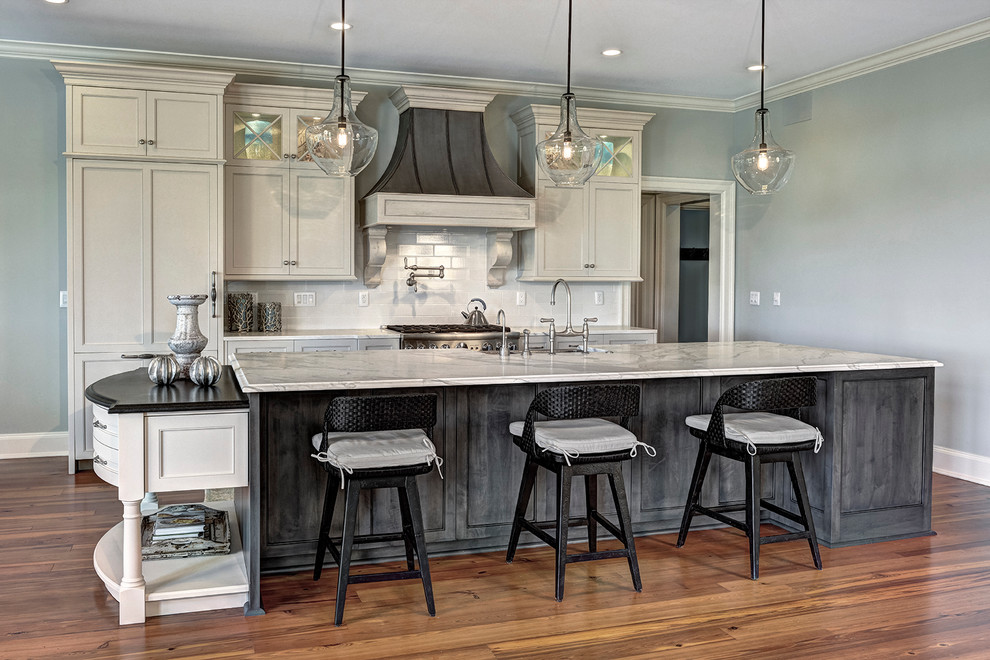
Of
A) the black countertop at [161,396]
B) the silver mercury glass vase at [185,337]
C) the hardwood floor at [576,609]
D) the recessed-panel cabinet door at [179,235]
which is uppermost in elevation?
the recessed-panel cabinet door at [179,235]

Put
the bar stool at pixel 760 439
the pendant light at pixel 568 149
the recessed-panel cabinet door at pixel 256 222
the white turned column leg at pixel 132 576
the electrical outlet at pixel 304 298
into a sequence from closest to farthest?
the white turned column leg at pixel 132 576, the bar stool at pixel 760 439, the pendant light at pixel 568 149, the recessed-panel cabinet door at pixel 256 222, the electrical outlet at pixel 304 298

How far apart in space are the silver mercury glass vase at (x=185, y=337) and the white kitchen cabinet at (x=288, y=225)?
2.21m

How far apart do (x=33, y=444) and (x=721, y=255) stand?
530 cm

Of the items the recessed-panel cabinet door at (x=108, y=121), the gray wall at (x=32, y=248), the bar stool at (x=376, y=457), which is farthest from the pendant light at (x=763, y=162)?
the gray wall at (x=32, y=248)

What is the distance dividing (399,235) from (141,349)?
1.95m

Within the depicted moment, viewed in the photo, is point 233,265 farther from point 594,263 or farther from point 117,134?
point 594,263

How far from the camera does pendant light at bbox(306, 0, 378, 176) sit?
12.0 feet

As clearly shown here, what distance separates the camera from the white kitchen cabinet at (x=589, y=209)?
20.2 feet

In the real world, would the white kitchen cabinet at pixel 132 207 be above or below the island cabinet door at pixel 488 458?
above

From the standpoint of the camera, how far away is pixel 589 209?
20.6 ft

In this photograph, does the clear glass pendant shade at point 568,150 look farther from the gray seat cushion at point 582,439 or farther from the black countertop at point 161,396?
the black countertop at point 161,396

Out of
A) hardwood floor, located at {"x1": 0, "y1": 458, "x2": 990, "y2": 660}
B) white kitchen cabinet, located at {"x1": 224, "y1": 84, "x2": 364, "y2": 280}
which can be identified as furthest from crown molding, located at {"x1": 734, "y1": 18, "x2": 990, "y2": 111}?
white kitchen cabinet, located at {"x1": 224, "y1": 84, "x2": 364, "y2": 280}

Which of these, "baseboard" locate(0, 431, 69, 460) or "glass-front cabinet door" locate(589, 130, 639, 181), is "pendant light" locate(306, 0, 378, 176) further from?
"baseboard" locate(0, 431, 69, 460)

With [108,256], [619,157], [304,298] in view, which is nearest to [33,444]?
[108,256]
